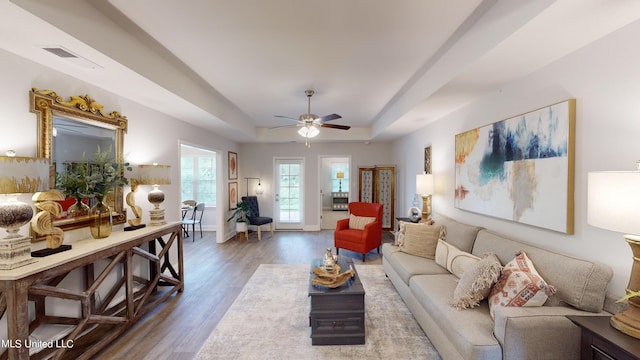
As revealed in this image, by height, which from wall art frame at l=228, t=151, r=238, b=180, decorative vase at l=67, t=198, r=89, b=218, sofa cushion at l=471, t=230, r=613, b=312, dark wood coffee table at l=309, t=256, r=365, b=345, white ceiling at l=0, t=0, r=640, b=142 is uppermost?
white ceiling at l=0, t=0, r=640, b=142

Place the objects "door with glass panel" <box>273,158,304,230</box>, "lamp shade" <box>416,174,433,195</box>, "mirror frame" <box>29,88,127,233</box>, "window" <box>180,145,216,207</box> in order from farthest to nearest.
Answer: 1. "window" <box>180,145,216,207</box>
2. "door with glass panel" <box>273,158,304,230</box>
3. "lamp shade" <box>416,174,433,195</box>
4. "mirror frame" <box>29,88,127,233</box>

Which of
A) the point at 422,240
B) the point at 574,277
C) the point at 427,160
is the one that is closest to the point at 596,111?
the point at 574,277

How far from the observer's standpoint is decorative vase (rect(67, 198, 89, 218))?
2393 millimetres

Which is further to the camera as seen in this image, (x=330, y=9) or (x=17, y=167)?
(x=330, y=9)

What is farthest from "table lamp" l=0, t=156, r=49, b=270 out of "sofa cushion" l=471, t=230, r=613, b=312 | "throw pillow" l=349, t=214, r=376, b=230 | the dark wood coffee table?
"throw pillow" l=349, t=214, r=376, b=230

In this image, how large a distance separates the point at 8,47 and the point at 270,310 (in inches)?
122

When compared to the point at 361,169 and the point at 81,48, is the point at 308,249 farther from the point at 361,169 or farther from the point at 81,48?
the point at 81,48

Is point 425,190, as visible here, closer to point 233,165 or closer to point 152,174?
point 152,174

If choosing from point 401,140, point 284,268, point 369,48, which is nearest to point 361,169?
point 401,140

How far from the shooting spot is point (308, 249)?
17.7 feet

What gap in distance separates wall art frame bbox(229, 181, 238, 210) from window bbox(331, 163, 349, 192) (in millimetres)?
5421

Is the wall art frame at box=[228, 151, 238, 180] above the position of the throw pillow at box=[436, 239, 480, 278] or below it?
above

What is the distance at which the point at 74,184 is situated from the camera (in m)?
2.35

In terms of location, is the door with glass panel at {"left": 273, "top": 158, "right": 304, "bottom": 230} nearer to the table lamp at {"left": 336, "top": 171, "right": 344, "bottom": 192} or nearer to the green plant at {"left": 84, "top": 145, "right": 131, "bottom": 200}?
the table lamp at {"left": 336, "top": 171, "right": 344, "bottom": 192}
